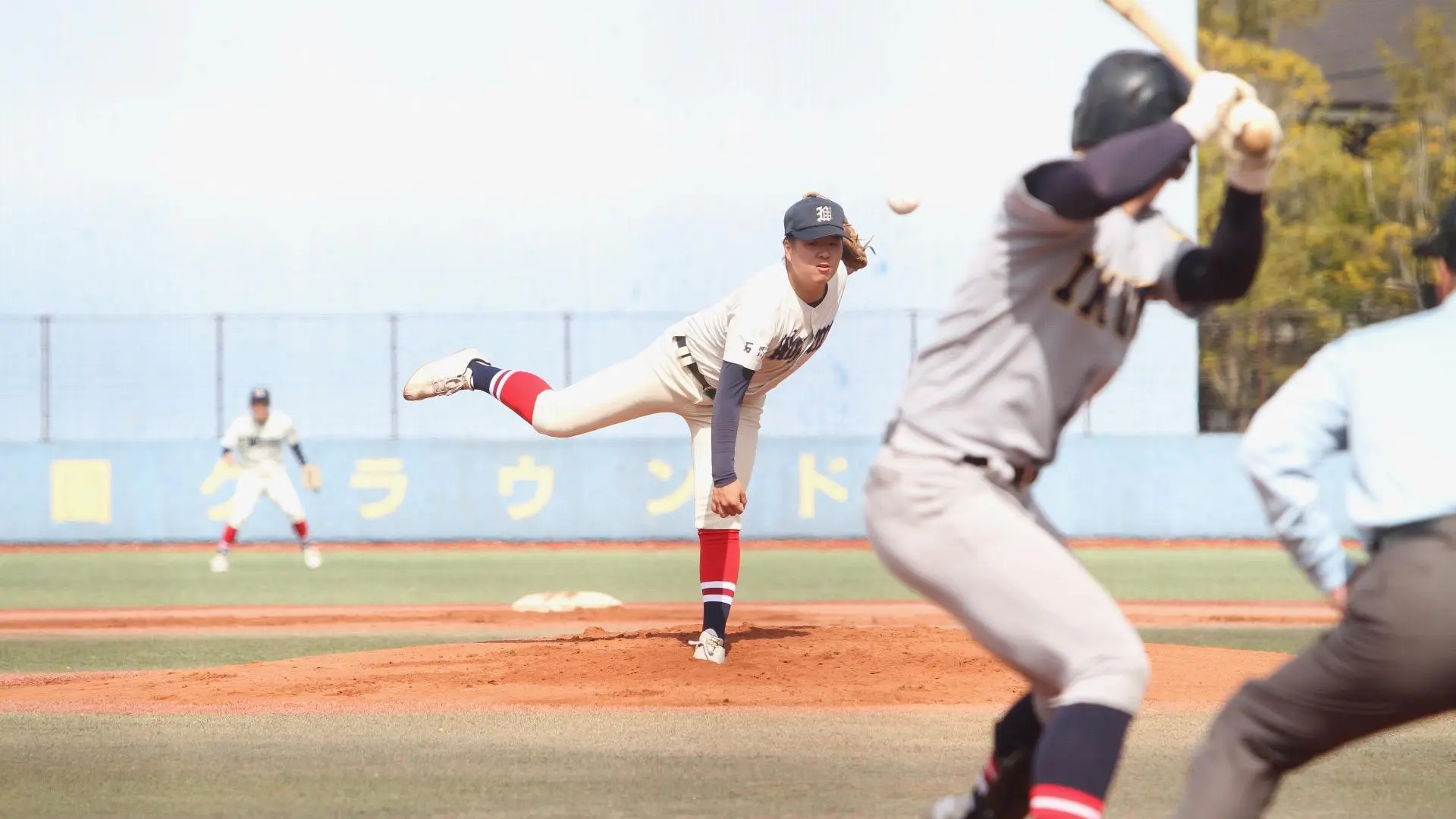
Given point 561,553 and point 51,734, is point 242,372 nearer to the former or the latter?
point 561,553

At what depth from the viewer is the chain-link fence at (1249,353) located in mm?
24469

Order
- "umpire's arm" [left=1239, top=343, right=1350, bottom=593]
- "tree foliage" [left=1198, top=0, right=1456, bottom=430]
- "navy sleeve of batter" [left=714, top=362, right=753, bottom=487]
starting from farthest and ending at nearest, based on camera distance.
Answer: "tree foliage" [left=1198, top=0, right=1456, bottom=430], "navy sleeve of batter" [left=714, top=362, right=753, bottom=487], "umpire's arm" [left=1239, top=343, right=1350, bottom=593]

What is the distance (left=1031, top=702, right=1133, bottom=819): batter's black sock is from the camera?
3.16 meters

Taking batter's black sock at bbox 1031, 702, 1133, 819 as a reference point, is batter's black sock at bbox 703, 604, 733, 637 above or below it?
below

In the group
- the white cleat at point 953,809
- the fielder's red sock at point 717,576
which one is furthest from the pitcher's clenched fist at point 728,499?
the white cleat at point 953,809

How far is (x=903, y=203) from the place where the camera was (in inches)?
312

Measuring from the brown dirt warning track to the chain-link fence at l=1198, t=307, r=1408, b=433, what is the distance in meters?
16.3

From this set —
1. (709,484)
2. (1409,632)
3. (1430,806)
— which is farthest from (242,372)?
(1409,632)

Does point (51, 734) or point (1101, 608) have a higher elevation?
point (1101, 608)

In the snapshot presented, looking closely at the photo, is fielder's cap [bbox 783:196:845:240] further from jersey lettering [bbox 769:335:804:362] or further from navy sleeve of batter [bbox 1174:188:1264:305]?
navy sleeve of batter [bbox 1174:188:1264:305]

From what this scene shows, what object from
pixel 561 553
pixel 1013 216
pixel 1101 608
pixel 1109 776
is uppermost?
pixel 1013 216

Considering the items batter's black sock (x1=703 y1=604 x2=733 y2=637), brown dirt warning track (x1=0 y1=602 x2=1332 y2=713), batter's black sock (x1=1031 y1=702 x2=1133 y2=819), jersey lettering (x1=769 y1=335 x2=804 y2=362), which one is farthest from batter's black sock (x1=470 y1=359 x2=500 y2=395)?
batter's black sock (x1=1031 y1=702 x2=1133 y2=819)

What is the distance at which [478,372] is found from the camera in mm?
8961

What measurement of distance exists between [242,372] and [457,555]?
540cm
